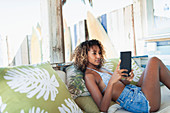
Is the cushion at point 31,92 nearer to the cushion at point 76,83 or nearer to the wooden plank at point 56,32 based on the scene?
the cushion at point 76,83

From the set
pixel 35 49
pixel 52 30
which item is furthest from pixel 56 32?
pixel 35 49

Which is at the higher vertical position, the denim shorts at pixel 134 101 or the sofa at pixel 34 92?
the sofa at pixel 34 92

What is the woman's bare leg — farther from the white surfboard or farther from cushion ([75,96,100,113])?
the white surfboard

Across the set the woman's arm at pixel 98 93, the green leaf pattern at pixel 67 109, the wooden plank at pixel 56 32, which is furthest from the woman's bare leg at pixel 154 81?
the wooden plank at pixel 56 32

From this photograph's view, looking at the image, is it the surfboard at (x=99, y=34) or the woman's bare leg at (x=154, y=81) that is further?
the surfboard at (x=99, y=34)

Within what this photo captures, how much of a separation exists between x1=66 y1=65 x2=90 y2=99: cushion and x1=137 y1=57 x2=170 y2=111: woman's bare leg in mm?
526

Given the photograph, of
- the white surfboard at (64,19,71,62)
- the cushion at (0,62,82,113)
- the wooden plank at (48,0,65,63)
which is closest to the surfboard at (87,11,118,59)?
the white surfboard at (64,19,71,62)

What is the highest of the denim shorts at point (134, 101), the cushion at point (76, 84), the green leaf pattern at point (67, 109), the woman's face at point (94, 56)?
the woman's face at point (94, 56)

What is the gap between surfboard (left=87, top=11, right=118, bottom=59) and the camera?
10.7 ft

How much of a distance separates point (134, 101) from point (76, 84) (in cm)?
51

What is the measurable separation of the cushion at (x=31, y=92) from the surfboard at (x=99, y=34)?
238 cm

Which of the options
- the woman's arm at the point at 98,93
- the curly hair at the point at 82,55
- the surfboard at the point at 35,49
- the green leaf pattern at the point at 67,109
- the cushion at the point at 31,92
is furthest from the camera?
the surfboard at the point at 35,49

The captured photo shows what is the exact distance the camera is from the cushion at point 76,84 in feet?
3.96

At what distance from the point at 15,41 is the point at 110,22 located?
2.14 meters
